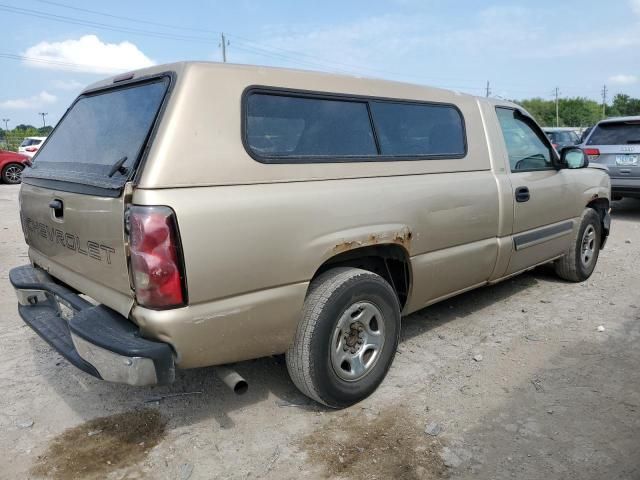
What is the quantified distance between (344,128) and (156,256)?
1.38 metres

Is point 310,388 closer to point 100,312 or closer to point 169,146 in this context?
point 100,312

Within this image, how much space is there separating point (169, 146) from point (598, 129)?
9230 mm

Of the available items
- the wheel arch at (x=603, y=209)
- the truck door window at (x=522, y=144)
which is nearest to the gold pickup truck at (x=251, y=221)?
the truck door window at (x=522, y=144)

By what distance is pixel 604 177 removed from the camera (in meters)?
5.42

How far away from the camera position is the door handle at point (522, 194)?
4.09 meters

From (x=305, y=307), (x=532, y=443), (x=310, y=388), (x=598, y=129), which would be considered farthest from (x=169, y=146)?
(x=598, y=129)

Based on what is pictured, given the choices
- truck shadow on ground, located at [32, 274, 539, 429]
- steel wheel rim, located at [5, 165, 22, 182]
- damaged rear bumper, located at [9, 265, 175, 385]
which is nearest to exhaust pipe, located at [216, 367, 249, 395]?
damaged rear bumper, located at [9, 265, 175, 385]

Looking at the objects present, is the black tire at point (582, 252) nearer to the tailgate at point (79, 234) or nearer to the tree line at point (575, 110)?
the tailgate at point (79, 234)

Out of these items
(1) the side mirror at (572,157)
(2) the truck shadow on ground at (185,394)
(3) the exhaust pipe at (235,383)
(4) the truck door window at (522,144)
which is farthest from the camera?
(1) the side mirror at (572,157)

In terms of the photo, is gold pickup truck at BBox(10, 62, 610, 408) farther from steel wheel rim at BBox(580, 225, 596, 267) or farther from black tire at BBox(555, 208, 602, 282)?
steel wheel rim at BBox(580, 225, 596, 267)

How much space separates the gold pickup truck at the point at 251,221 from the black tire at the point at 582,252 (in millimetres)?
1739

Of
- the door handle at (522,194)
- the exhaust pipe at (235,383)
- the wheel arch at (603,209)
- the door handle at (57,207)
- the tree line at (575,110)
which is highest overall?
the tree line at (575,110)

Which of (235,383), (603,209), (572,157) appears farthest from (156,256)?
(603,209)

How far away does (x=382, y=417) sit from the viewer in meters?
2.95
